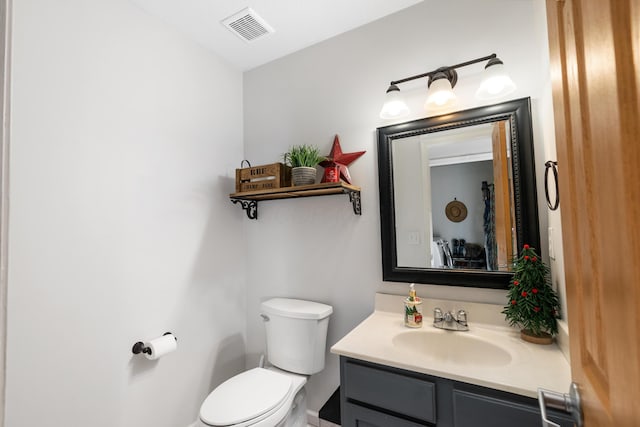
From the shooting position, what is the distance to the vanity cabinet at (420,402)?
0.85 m

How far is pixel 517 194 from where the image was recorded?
127 centimetres

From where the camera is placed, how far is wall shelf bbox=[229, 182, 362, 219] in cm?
153

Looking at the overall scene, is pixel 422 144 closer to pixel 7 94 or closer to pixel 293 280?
pixel 293 280

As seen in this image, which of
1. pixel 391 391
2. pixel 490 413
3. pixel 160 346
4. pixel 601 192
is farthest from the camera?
pixel 160 346

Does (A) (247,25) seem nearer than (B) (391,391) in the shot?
No

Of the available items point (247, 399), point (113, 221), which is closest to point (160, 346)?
point (247, 399)

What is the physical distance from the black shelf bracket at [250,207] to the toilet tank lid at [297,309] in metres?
0.61

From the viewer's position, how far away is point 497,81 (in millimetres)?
1259

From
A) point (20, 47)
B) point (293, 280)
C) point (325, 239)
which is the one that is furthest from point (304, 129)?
point (20, 47)

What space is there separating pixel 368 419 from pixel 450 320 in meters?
0.57

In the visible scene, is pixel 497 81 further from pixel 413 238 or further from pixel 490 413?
pixel 490 413


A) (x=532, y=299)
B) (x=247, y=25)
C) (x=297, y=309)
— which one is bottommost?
(x=297, y=309)

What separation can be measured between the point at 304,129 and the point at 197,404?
1.78 metres

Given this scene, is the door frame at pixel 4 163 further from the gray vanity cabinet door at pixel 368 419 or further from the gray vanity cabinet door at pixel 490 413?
the gray vanity cabinet door at pixel 490 413
